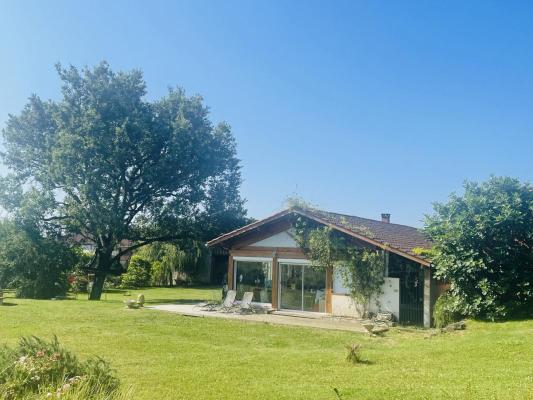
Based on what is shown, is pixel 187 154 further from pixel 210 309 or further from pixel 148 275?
pixel 148 275

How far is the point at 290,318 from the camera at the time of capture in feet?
65.8

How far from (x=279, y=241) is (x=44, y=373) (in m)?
16.6

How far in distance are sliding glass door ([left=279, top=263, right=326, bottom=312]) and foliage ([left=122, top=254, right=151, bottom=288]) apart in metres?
23.6

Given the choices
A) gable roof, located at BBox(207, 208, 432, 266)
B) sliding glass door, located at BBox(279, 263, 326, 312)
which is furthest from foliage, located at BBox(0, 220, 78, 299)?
sliding glass door, located at BBox(279, 263, 326, 312)

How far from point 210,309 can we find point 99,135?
13.4 meters

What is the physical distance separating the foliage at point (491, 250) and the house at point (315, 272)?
1.69 metres

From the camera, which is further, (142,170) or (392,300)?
(142,170)

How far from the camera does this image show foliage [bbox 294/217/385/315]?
19.5 m

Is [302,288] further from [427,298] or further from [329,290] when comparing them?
[427,298]

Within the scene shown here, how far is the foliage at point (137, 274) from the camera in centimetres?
4238

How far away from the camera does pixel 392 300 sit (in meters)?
19.2

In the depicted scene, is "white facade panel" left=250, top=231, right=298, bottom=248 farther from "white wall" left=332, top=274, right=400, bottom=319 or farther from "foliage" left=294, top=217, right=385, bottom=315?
"white wall" left=332, top=274, right=400, bottom=319

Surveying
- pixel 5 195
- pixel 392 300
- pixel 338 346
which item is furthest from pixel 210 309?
pixel 5 195

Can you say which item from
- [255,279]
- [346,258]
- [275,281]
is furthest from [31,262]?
[346,258]
